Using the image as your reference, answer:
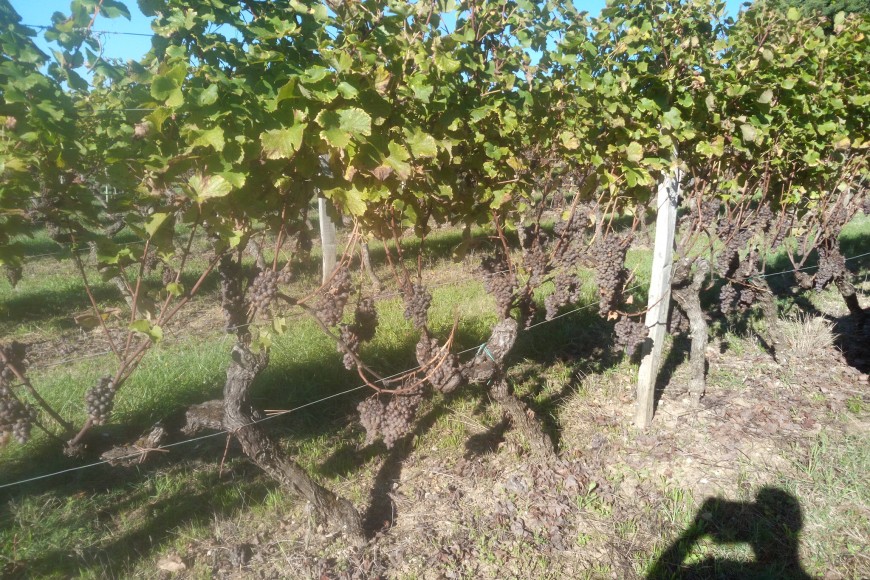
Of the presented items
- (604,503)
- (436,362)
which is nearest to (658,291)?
(604,503)

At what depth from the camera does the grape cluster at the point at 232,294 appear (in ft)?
8.09

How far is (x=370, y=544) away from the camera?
9.39 feet

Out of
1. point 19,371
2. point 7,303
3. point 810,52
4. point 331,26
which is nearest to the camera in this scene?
point 19,371

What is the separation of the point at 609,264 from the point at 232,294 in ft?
6.19

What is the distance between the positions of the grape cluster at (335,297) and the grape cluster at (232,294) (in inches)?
13.6

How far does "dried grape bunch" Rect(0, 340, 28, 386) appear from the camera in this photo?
2006mm

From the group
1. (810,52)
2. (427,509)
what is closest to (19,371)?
(427,509)

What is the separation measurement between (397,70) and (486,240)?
118 centimetres

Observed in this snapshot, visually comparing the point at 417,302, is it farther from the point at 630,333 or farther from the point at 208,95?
the point at 630,333

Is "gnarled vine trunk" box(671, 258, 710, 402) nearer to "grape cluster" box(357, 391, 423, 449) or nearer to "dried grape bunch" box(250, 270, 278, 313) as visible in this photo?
"grape cluster" box(357, 391, 423, 449)

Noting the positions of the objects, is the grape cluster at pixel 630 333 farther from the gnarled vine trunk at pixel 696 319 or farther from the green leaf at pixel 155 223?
the green leaf at pixel 155 223

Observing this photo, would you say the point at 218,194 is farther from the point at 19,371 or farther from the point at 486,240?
the point at 486,240

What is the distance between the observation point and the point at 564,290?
3.19 m

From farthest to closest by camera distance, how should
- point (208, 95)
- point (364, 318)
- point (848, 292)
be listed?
point (848, 292) < point (364, 318) < point (208, 95)
